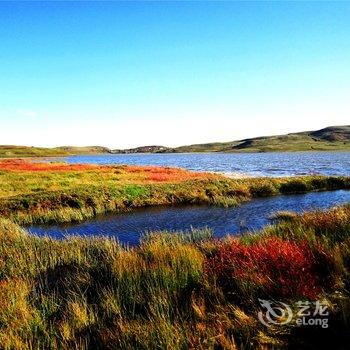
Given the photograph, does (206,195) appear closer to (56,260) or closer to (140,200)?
(140,200)

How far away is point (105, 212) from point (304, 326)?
22510mm

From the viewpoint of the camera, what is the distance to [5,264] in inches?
424

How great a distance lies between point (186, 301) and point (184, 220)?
54.3ft

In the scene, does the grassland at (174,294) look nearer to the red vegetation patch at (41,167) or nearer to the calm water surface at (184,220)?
the calm water surface at (184,220)

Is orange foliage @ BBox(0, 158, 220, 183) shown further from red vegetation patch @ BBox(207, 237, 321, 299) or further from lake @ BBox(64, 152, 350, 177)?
red vegetation patch @ BBox(207, 237, 321, 299)

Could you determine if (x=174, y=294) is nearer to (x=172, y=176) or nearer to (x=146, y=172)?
(x=172, y=176)

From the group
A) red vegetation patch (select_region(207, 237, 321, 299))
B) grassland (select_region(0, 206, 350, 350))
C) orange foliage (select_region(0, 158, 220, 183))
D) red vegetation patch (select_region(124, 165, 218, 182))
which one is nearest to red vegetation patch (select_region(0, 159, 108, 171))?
orange foliage (select_region(0, 158, 220, 183))

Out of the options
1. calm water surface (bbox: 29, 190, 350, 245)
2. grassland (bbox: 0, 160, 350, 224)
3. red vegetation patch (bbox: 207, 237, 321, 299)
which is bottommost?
calm water surface (bbox: 29, 190, 350, 245)

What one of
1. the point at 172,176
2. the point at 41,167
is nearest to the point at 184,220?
the point at 172,176

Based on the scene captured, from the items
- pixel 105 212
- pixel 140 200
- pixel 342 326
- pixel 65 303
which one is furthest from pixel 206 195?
pixel 342 326

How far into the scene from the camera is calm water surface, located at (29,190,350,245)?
20375mm

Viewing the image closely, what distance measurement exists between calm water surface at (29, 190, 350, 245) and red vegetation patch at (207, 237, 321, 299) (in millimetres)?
10113

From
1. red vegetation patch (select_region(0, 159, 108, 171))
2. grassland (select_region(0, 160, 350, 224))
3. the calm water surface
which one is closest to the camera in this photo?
the calm water surface

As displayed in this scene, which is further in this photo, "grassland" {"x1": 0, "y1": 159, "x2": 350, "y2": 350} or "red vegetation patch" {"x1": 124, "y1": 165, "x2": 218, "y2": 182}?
"red vegetation patch" {"x1": 124, "y1": 165, "x2": 218, "y2": 182}
